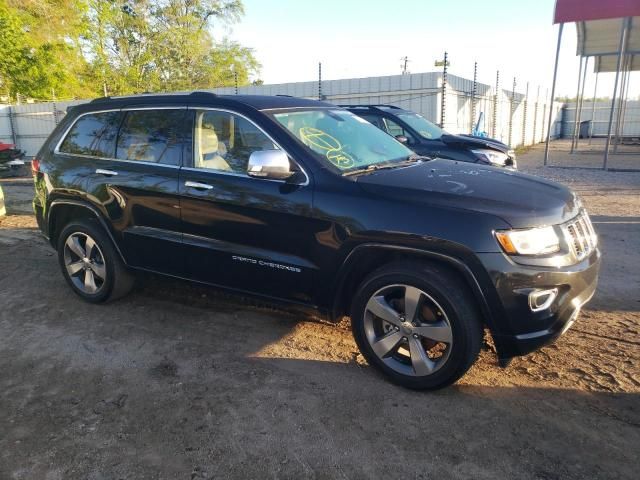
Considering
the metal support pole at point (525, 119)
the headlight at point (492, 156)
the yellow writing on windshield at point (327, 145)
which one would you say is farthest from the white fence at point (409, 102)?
the yellow writing on windshield at point (327, 145)

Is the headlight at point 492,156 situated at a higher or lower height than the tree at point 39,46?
lower

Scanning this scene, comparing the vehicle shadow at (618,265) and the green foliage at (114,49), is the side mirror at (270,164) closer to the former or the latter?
the vehicle shadow at (618,265)

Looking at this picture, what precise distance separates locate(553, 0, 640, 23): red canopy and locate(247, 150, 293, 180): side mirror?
1348 cm

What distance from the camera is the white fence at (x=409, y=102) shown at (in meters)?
13.9

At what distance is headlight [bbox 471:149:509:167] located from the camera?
328 inches

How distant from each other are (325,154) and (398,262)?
972mm

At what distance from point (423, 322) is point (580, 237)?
112 cm

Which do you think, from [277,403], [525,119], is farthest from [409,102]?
[525,119]

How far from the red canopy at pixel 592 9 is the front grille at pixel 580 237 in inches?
504

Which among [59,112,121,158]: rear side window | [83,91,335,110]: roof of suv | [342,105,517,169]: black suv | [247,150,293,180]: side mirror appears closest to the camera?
[247,150,293,180]: side mirror

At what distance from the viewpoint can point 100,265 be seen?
15.0 feet

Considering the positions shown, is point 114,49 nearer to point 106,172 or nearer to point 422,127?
point 422,127

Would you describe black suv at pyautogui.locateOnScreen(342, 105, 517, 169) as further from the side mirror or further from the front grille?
the side mirror

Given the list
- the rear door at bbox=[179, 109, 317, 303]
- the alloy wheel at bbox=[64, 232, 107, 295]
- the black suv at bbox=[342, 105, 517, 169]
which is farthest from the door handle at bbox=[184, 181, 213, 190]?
the black suv at bbox=[342, 105, 517, 169]
